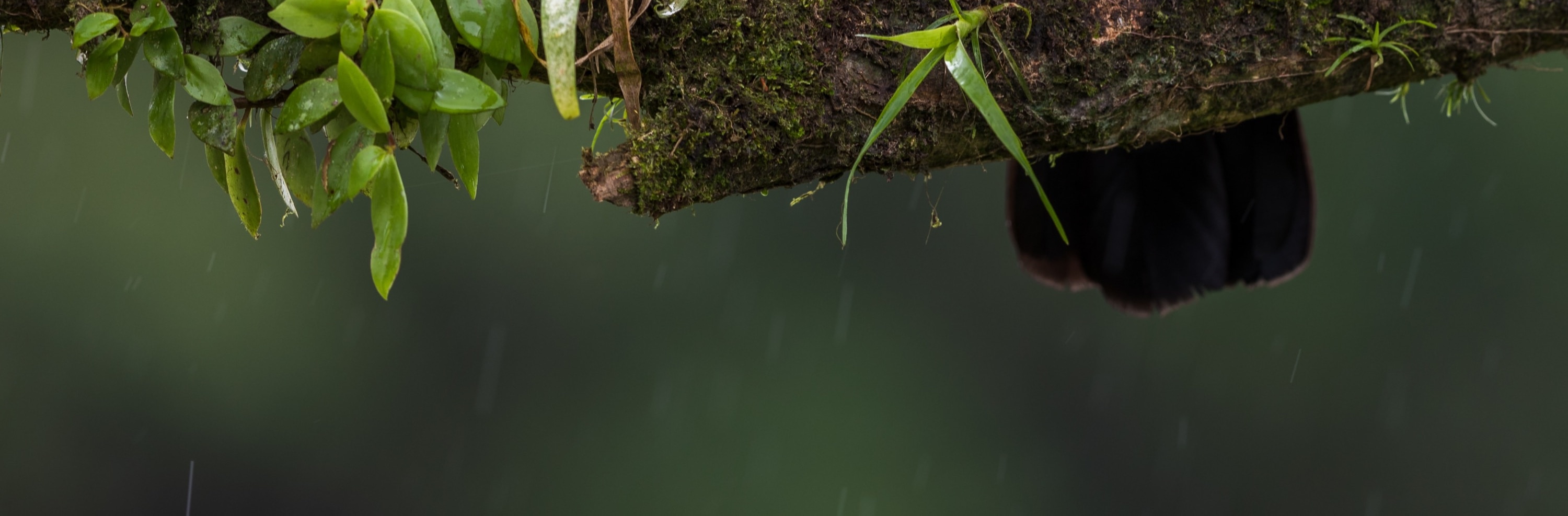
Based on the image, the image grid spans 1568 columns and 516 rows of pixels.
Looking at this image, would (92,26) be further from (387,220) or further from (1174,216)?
(1174,216)

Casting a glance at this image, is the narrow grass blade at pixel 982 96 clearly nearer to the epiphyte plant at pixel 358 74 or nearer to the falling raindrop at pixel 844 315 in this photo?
the epiphyte plant at pixel 358 74

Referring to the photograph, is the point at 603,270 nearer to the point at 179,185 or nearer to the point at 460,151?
the point at 179,185

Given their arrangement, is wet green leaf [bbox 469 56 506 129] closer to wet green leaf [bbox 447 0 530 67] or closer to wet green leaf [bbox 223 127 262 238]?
wet green leaf [bbox 447 0 530 67]

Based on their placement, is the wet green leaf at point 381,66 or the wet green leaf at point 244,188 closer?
the wet green leaf at point 381,66

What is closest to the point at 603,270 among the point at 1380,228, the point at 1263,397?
the point at 1263,397

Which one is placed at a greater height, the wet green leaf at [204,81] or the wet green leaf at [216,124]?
the wet green leaf at [204,81]

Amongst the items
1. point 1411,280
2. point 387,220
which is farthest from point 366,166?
point 1411,280

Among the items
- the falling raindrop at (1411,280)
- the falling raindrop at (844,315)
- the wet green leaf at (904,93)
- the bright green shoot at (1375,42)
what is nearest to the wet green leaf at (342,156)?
the wet green leaf at (904,93)
